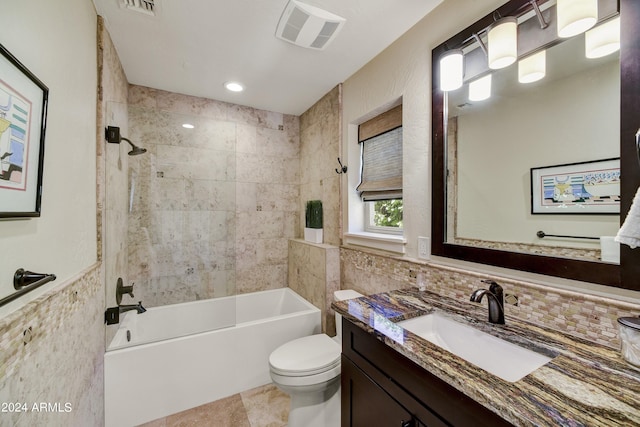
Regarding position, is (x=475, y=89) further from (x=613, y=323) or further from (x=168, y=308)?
(x=168, y=308)

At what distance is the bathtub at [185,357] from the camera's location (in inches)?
66.9

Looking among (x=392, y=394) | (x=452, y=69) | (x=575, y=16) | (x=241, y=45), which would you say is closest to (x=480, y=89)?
(x=452, y=69)

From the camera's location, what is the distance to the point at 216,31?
5.45 feet

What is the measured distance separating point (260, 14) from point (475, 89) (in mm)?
1262

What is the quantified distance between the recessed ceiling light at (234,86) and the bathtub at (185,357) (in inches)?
80.4

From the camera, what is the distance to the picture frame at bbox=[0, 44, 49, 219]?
0.67 m

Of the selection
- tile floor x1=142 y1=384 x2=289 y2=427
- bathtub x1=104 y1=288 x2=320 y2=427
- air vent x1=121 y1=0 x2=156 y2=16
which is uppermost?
air vent x1=121 y1=0 x2=156 y2=16

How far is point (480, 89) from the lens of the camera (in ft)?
4.27

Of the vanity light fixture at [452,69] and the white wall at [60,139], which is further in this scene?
the vanity light fixture at [452,69]

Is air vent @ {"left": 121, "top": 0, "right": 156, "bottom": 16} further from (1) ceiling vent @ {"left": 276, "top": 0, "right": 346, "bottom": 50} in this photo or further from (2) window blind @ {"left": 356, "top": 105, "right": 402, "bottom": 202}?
(2) window blind @ {"left": 356, "top": 105, "right": 402, "bottom": 202}

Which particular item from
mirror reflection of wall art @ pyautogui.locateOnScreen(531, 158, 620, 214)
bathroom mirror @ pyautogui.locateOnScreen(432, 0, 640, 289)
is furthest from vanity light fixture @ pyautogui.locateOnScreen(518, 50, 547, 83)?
mirror reflection of wall art @ pyautogui.locateOnScreen(531, 158, 620, 214)

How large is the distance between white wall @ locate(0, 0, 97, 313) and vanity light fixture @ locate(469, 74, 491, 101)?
174cm

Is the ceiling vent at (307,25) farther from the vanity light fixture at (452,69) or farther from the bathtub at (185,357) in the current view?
the bathtub at (185,357)

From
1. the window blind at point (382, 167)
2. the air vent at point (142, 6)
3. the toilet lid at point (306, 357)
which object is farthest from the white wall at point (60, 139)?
the window blind at point (382, 167)
